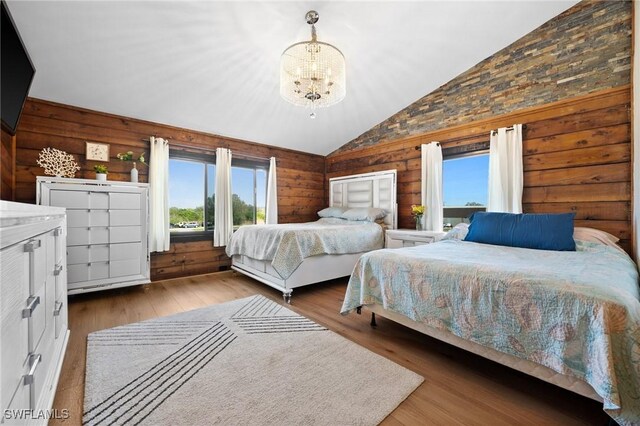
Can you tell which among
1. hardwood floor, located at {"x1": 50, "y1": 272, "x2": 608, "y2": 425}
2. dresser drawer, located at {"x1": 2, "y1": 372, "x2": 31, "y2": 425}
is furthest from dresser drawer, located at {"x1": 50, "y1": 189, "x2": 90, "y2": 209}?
dresser drawer, located at {"x1": 2, "y1": 372, "x2": 31, "y2": 425}

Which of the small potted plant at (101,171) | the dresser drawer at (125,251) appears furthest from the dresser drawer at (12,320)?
the small potted plant at (101,171)

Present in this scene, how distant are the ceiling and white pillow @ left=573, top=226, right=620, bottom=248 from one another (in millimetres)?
2301

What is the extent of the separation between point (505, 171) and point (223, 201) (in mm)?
3853

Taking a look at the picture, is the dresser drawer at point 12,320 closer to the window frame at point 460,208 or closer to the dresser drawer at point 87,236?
the dresser drawer at point 87,236

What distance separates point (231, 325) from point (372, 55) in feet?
10.5

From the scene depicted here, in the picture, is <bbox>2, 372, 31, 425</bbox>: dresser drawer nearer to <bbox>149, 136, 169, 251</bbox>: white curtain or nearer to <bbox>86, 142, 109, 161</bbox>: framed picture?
<bbox>149, 136, 169, 251</bbox>: white curtain

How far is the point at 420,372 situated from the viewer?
66.1 inches

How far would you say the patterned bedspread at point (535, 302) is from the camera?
111 centimetres

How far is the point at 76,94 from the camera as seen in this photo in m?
3.00

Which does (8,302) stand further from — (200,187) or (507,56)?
(507,56)

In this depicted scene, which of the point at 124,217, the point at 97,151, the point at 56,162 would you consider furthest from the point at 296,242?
the point at 56,162

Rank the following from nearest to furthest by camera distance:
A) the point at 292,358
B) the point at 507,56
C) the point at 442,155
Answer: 1. the point at 292,358
2. the point at 507,56
3. the point at 442,155

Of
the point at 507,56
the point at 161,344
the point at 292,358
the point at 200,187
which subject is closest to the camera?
the point at 292,358

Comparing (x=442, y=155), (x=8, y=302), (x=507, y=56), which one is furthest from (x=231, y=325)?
(x=507, y=56)
